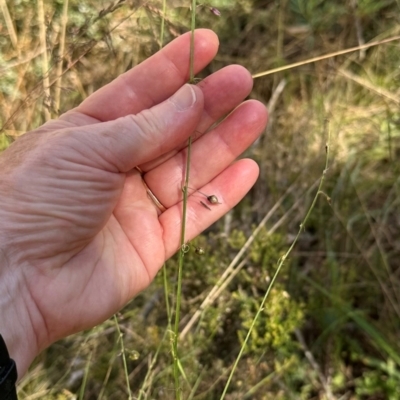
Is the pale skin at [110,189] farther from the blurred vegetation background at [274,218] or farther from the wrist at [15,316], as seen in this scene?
the blurred vegetation background at [274,218]

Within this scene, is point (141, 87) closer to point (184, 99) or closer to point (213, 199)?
point (184, 99)

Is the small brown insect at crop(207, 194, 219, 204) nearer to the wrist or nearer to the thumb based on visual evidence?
the thumb

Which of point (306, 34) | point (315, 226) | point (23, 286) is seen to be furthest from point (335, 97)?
point (23, 286)

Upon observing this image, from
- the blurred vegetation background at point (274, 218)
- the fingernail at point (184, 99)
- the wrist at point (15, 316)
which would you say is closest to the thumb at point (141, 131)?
the fingernail at point (184, 99)

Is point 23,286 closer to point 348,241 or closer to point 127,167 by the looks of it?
point 127,167

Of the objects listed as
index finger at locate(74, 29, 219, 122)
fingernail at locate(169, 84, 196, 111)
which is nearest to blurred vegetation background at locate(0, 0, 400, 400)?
index finger at locate(74, 29, 219, 122)

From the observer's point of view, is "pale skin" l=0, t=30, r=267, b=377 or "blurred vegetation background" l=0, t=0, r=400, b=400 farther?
"blurred vegetation background" l=0, t=0, r=400, b=400

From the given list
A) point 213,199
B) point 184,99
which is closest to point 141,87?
point 184,99
